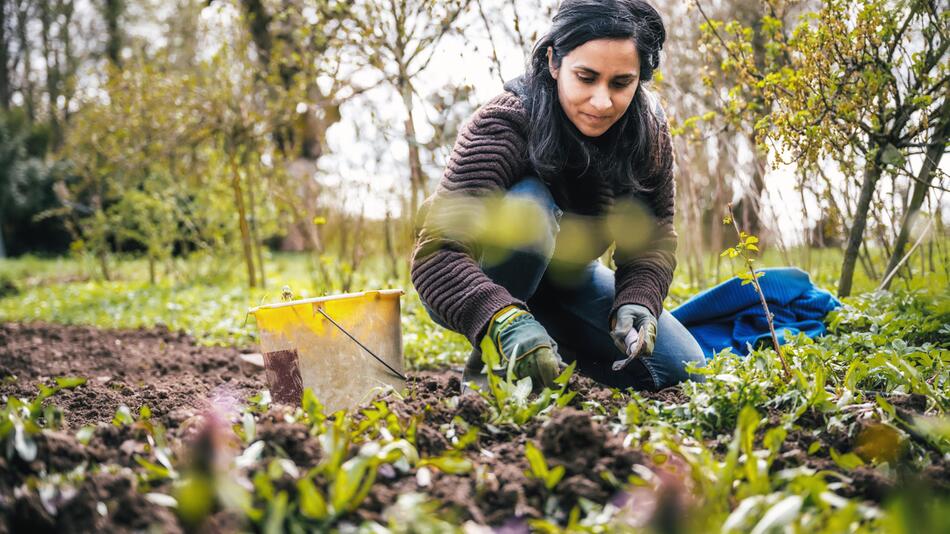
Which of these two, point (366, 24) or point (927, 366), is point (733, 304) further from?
point (366, 24)

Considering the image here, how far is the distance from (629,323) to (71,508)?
144 cm

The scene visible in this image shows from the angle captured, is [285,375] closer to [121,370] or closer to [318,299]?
[318,299]

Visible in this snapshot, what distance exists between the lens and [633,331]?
2.08 metres

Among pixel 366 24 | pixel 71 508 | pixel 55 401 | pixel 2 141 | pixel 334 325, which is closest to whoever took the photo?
pixel 71 508

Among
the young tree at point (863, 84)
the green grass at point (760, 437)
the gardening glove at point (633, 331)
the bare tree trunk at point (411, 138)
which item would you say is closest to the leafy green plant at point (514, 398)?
the green grass at point (760, 437)

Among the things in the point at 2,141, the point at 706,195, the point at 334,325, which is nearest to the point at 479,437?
the point at 334,325

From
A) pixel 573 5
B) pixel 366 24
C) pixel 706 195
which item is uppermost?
pixel 366 24

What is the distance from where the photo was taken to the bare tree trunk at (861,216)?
2668 mm

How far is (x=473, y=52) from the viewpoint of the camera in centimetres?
357

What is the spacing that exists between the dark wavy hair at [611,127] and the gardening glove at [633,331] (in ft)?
1.26

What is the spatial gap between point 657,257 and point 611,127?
1.52 ft

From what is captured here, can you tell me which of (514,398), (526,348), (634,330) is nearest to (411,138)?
(634,330)

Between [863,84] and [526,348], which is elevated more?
[863,84]

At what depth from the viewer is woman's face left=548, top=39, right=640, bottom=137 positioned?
6.52 feet
